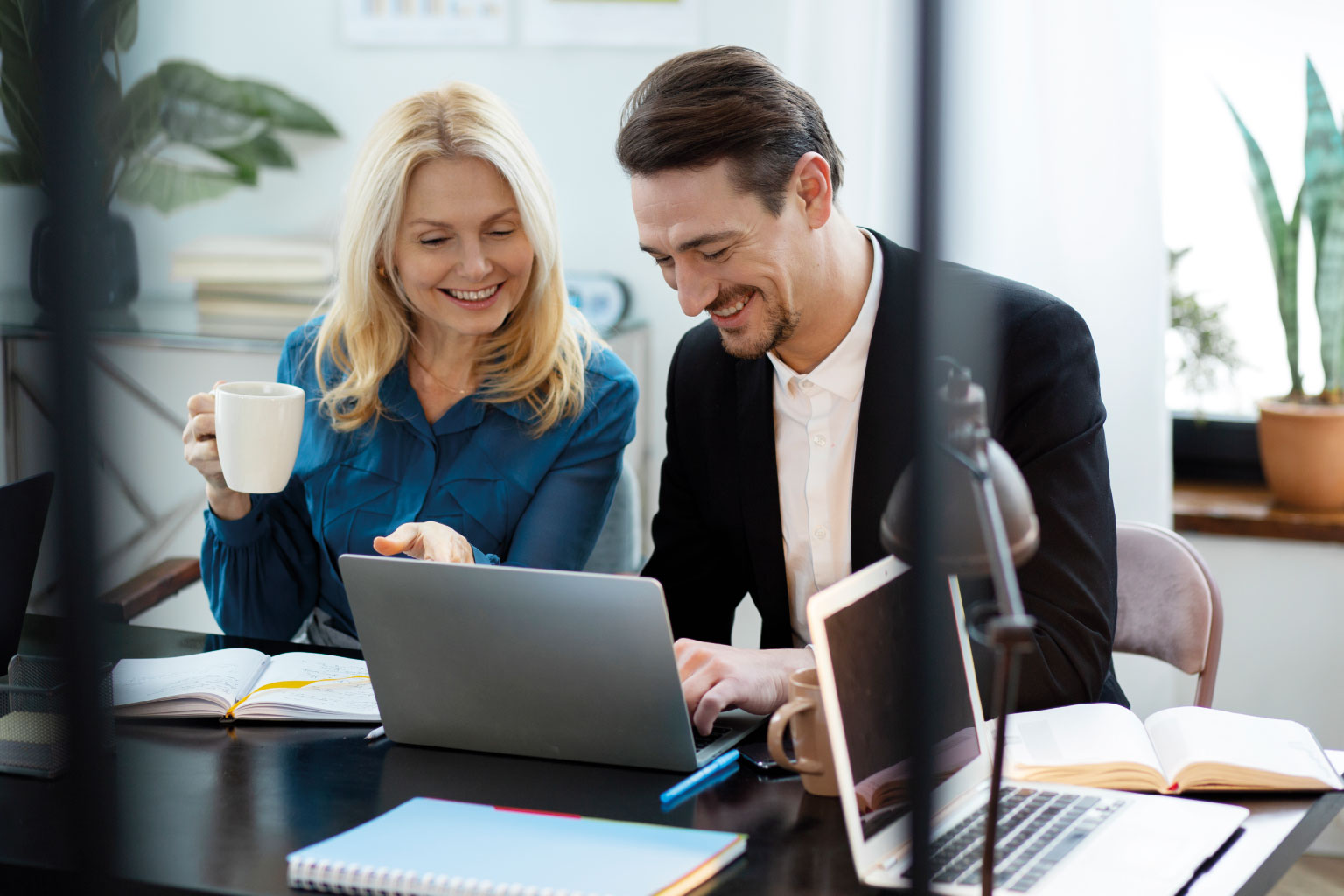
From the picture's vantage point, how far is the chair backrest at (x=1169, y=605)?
1.60 metres

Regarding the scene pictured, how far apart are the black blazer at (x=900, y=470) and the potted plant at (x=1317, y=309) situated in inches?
37.8

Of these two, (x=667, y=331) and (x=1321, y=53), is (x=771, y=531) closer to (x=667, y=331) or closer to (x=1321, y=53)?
(x=667, y=331)

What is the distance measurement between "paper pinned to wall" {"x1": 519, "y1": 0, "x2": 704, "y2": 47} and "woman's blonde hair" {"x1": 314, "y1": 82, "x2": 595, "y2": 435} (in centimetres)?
103

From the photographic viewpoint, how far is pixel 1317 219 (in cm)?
229

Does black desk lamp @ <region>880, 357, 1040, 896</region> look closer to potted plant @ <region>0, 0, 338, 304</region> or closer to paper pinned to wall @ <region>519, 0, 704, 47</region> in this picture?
paper pinned to wall @ <region>519, 0, 704, 47</region>

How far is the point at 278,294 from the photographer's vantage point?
2744mm

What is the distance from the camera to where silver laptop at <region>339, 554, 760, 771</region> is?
1.05 metres

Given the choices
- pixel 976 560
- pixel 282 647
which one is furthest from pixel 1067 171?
pixel 976 560

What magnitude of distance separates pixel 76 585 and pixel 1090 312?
2.06 meters

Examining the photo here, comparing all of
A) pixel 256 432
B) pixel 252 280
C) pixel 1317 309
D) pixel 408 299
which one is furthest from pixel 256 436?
pixel 1317 309

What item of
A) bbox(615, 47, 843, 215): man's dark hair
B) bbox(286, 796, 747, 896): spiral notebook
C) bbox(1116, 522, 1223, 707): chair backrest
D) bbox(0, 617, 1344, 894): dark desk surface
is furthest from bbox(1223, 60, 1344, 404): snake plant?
bbox(286, 796, 747, 896): spiral notebook

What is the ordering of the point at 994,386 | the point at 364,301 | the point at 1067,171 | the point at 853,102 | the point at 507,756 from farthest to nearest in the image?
the point at 853,102 < the point at 1067,171 < the point at 364,301 < the point at 994,386 < the point at 507,756

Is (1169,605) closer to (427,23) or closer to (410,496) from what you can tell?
(410,496)

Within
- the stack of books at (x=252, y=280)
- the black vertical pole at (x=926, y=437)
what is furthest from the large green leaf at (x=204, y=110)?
the black vertical pole at (x=926, y=437)
